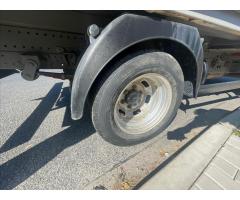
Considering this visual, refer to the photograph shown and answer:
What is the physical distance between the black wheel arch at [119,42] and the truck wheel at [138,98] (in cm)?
13

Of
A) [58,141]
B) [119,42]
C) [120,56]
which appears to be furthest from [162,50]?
[58,141]

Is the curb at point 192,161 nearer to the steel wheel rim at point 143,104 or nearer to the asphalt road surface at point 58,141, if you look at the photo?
the asphalt road surface at point 58,141

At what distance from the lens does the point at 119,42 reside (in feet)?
5.79

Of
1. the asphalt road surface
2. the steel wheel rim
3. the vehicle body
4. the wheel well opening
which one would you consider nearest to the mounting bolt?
the vehicle body

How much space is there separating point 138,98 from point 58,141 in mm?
1182

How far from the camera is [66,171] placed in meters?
2.11

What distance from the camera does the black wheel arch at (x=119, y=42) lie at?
5.72 ft

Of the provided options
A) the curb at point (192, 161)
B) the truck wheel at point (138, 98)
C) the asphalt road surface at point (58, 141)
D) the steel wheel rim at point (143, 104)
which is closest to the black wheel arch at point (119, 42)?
the truck wheel at point (138, 98)

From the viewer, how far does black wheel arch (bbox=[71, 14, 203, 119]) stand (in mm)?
1743

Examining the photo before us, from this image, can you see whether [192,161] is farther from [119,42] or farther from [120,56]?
[119,42]

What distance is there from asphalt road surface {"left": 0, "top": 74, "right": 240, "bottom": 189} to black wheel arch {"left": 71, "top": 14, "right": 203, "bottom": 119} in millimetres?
643
